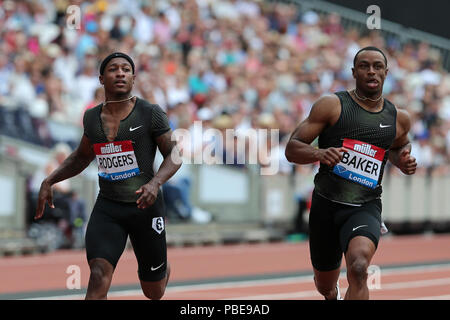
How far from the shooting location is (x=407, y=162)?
775 cm

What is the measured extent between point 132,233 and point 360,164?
6.42 feet

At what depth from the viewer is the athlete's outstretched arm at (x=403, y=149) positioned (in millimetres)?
7754

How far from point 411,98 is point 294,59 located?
397cm

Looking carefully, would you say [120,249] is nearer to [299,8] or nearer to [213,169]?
[213,169]

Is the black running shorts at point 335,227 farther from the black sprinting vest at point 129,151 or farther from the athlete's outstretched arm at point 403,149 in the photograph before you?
the black sprinting vest at point 129,151

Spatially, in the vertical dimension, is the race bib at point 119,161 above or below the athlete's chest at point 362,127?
below

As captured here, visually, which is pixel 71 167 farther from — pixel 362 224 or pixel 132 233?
pixel 362 224

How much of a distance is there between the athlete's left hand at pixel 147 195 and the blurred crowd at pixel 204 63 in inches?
291

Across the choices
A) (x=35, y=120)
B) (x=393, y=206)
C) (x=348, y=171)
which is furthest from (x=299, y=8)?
(x=348, y=171)

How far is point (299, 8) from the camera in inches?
1126

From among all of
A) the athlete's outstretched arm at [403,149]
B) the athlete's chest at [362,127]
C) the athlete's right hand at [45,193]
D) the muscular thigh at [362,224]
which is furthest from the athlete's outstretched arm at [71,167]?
the athlete's outstretched arm at [403,149]

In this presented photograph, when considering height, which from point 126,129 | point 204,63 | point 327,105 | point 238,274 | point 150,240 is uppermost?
point 204,63

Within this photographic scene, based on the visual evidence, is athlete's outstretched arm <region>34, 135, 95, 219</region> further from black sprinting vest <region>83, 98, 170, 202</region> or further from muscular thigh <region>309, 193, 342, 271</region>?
muscular thigh <region>309, 193, 342, 271</region>

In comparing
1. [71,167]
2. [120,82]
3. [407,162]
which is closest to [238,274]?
[71,167]
